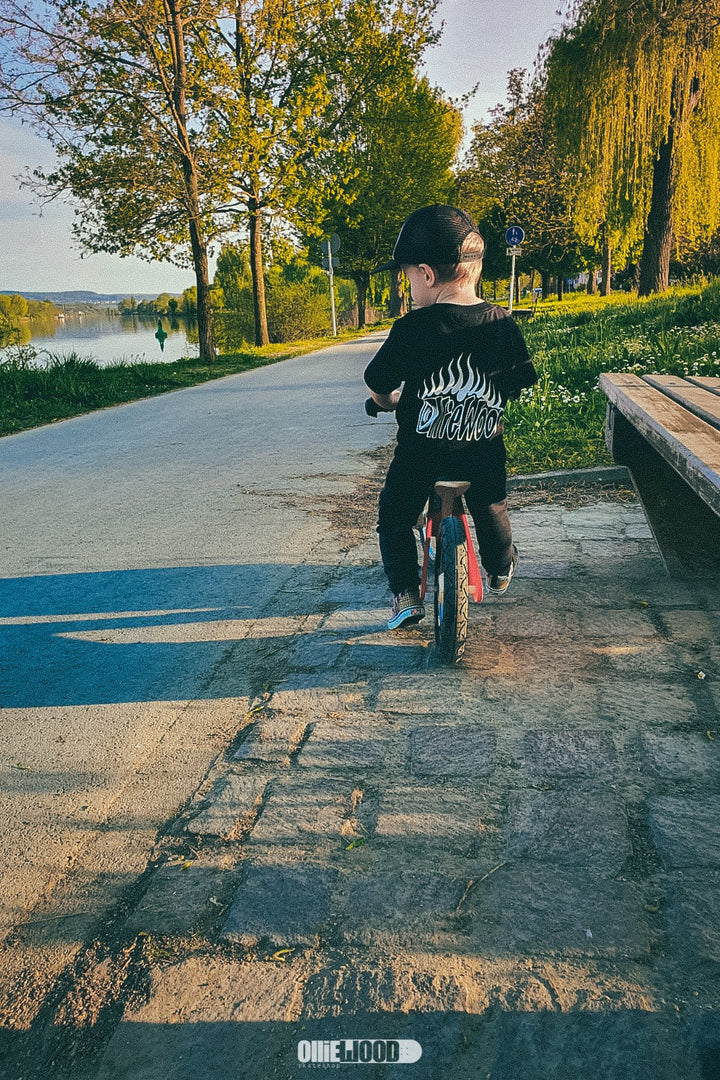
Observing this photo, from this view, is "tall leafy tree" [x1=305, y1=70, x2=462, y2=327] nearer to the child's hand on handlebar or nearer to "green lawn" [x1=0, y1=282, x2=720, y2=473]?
"green lawn" [x1=0, y1=282, x2=720, y2=473]

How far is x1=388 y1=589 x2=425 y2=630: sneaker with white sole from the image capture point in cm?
340

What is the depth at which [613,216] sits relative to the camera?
67.8 feet

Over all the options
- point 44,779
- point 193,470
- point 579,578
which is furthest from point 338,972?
point 193,470

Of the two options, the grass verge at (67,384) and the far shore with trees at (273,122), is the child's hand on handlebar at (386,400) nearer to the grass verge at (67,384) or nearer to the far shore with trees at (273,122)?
the grass verge at (67,384)

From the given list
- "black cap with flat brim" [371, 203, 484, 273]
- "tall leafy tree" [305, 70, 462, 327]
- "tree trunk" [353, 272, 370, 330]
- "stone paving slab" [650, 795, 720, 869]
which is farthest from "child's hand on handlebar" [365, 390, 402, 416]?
"tree trunk" [353, 272, 370, 330]

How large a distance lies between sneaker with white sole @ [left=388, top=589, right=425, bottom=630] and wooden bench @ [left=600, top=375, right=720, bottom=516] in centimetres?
115

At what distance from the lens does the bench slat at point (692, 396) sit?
361 cm

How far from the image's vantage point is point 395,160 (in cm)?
3816

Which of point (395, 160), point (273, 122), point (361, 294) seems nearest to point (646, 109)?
point (273, 122)

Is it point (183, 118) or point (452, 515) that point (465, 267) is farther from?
point (183, 118)

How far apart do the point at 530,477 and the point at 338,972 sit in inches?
187

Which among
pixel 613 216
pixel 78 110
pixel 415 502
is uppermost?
pixel 78 110

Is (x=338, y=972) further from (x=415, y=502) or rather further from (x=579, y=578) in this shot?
(x=579, y=578)

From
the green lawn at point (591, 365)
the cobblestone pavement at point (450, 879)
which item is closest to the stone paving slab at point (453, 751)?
the cobblestone pavement at point (450, 879)
